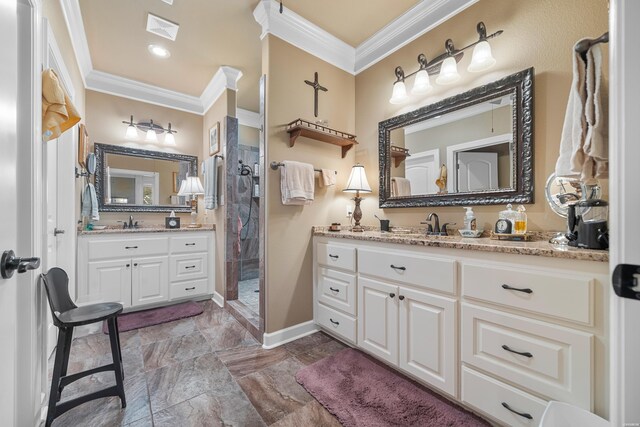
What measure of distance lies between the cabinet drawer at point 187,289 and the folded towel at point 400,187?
2.50m

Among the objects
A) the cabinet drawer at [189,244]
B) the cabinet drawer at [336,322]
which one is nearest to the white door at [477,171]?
the cabinet drawer at [336,322]

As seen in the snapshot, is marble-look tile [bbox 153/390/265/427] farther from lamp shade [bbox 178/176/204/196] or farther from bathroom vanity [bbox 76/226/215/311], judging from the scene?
lamp shade [bbox 178/176/204/196]

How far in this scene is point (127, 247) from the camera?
2750 mm

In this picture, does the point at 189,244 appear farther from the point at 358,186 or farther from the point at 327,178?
the point at 358,186

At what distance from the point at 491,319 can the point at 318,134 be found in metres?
1.80

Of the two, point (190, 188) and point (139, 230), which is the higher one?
point (190, 188)

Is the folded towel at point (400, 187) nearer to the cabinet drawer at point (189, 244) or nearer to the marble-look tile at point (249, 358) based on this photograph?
the marble-look tile at point (249, 358)

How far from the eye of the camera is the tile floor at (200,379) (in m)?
1.35

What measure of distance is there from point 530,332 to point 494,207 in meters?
0.85

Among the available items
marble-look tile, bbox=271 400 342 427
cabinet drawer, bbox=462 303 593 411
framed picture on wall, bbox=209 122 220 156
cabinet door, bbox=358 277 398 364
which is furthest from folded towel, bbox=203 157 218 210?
cabinet drawer, bbox=462 303 593 411

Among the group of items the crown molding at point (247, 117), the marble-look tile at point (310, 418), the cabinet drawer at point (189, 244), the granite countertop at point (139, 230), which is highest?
the crown molding at point (247, 117)

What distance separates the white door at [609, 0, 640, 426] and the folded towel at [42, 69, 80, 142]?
84.2 inches

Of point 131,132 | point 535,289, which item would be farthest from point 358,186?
point 131,132

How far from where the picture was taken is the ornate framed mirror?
1600 mm
